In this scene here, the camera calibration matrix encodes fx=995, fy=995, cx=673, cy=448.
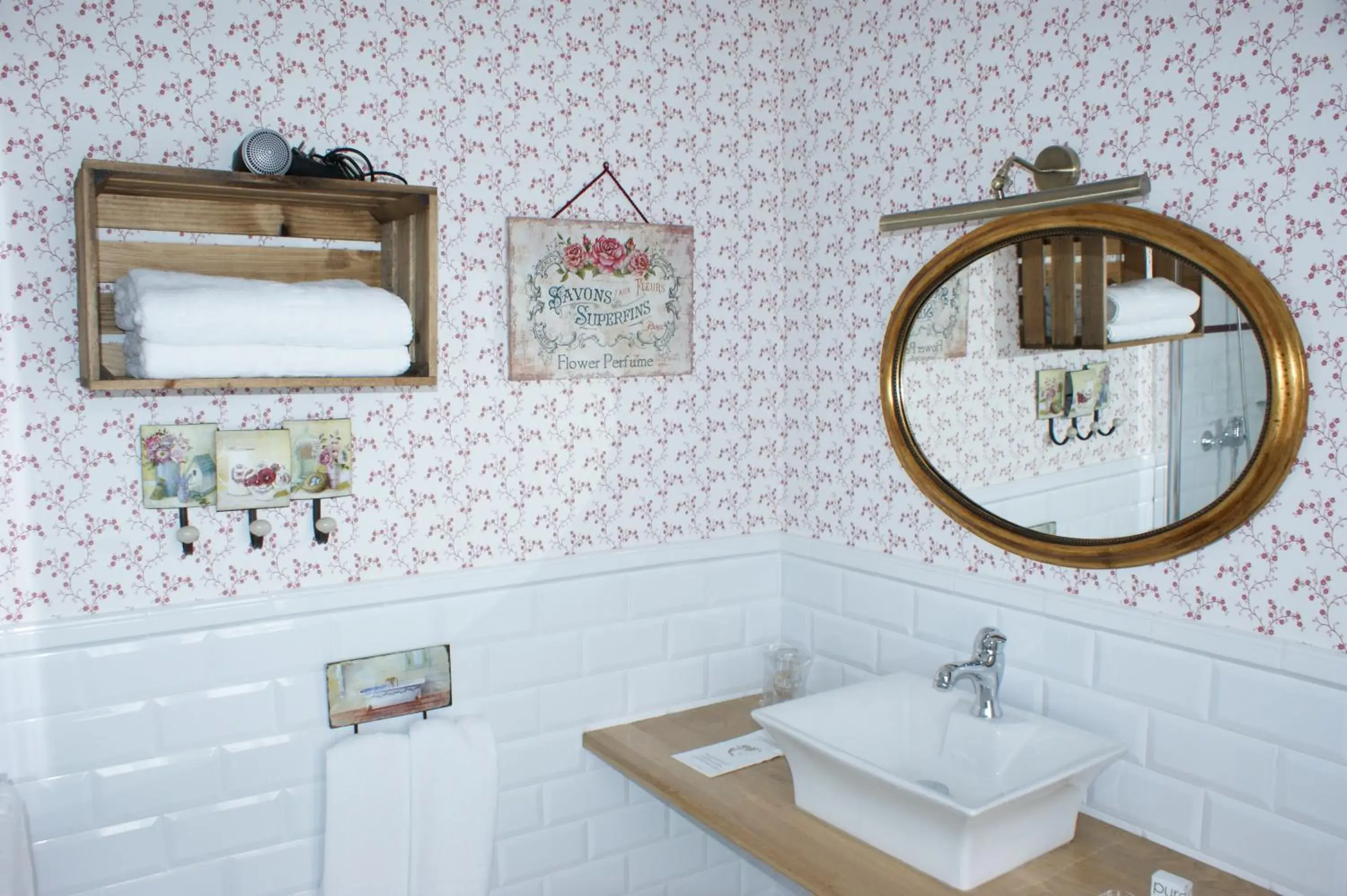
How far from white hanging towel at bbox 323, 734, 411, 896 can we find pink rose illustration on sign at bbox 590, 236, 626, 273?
1.07 metres

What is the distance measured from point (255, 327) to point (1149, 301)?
1.46 m

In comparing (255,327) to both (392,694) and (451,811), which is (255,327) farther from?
(451,811)

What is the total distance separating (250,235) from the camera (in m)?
1.80

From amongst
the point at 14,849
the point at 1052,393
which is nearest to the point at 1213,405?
the point at 1052,393

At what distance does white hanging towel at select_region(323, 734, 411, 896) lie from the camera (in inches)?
72.3

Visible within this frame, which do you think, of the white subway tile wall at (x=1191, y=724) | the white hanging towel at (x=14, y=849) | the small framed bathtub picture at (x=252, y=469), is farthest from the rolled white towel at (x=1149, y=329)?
the white hanging towel at (x=14, y=849)

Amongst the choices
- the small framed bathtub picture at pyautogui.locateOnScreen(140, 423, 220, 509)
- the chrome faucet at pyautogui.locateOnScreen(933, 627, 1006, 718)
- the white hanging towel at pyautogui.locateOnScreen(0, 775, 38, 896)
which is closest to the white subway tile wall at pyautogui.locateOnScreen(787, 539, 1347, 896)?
the chrome faucet at pyautogui.locateOnScreen(933, 627, 1006, 718)

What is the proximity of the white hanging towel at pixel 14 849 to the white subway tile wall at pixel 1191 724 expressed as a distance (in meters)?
1.66

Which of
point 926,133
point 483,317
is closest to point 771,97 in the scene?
point 926,133

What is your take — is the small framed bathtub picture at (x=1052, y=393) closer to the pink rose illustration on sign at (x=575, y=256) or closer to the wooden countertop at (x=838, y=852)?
the wooden countertop at (x=838, y=852)

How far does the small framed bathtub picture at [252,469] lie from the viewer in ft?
5.89

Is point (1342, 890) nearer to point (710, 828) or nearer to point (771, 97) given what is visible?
point (710, 828)

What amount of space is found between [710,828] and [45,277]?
4.85ft

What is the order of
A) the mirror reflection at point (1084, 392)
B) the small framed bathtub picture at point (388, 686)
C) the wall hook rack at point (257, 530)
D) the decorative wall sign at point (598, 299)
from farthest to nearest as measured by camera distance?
the decorative wall sign at point (598, 299) → the small framed bathtub picture at point (388, 686) → the wall hook rack at point (257, 530) → the mirror reflection at point (1084, 392)
